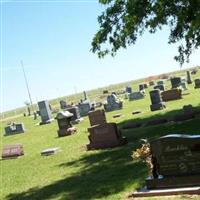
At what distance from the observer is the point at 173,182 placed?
12008 mm

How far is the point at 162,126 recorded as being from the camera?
79.4 ft

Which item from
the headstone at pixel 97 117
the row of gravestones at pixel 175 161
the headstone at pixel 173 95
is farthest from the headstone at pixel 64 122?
the row of gravestones at pixel 175 161

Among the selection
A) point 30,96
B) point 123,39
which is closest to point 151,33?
point 123,39

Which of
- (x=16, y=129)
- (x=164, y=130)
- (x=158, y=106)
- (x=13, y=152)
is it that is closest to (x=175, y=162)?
(x=164, y=130)

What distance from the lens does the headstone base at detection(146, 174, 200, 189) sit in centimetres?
1170

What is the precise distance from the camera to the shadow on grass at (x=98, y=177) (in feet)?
44.8

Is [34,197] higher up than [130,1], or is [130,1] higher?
[130,1]

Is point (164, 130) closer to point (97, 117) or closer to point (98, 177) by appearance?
point (98, 177)

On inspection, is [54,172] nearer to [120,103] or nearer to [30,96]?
[120,103]

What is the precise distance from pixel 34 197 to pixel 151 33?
12.3m

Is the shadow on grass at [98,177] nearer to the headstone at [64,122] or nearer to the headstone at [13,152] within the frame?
the headstone at [13,152]

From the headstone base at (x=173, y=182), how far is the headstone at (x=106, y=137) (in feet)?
29.9

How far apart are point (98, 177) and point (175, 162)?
4051 mm

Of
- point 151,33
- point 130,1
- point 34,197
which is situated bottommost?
point 34,197
